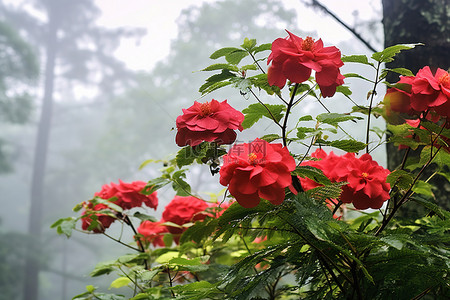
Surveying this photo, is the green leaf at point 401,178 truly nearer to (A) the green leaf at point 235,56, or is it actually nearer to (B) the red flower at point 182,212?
(A) the green leaf at point 235,56

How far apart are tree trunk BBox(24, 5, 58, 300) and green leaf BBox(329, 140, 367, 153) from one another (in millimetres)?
8122

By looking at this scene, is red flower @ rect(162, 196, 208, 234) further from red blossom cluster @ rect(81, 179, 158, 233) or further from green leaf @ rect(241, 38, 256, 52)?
green leaf @ rect(241, 38, 256, 52)

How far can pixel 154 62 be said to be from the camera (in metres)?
9.50

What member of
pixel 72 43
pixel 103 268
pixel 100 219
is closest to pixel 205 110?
pixel 103 268

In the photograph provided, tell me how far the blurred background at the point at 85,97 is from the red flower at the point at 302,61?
583 cm

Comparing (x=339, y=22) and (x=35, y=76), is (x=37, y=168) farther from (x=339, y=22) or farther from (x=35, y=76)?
(x=339, y=22)

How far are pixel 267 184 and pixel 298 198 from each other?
59 millimetres

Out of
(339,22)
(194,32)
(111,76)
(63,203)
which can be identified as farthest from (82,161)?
(339,22)

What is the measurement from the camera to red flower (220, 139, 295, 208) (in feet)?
1.35

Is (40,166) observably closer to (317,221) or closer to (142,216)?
(142,216)

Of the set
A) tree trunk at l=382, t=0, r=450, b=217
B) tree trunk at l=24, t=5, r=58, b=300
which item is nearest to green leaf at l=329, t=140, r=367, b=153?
tree trunk at l=382, t=0, r=450, b=217

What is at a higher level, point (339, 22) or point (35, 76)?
point (35, 76)

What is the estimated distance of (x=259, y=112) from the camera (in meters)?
0.53

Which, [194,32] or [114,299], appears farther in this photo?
[194,32]
